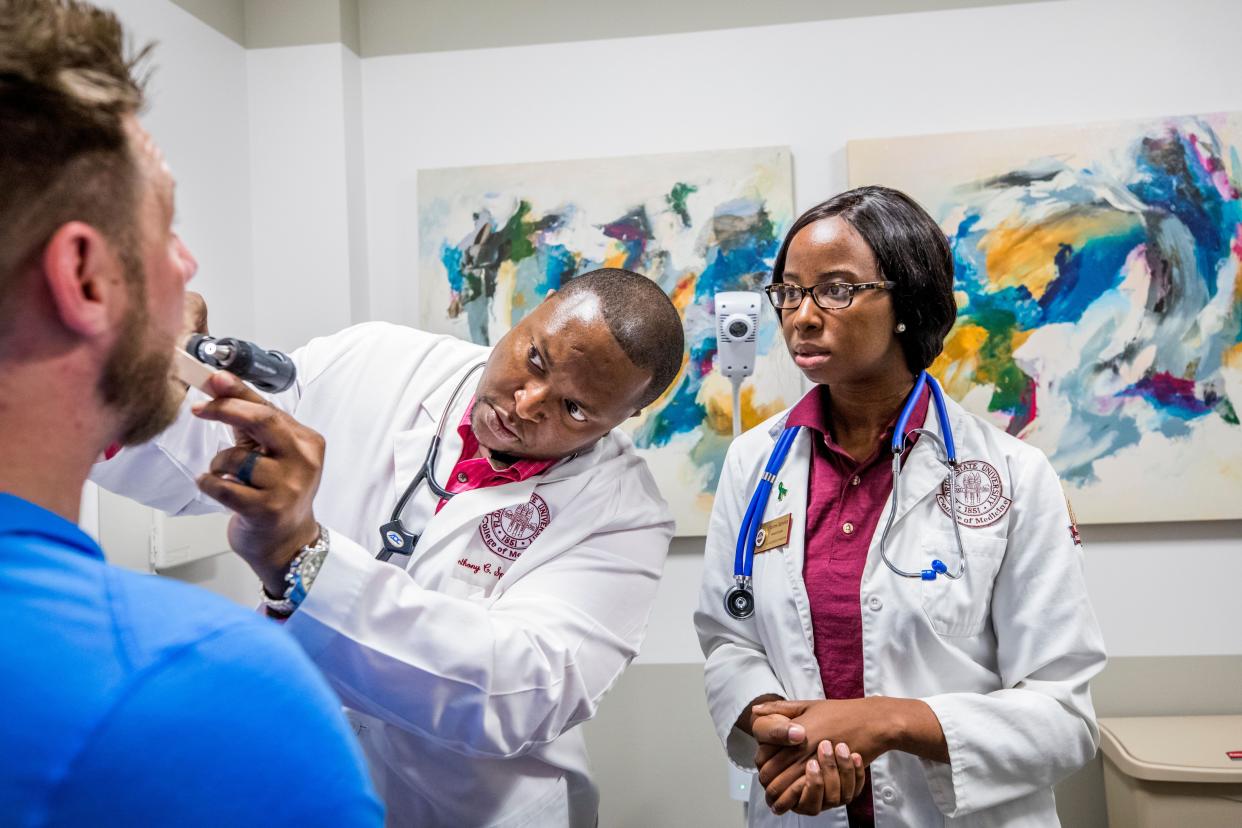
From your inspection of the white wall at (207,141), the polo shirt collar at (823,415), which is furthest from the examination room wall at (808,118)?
the polo shirt collar at (823,415)

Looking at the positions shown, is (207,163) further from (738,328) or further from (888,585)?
(888,585)

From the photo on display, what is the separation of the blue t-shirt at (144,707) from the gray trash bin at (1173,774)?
6.82 ft

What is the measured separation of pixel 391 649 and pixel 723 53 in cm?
217

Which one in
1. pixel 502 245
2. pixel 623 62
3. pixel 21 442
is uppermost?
pixel 623 62

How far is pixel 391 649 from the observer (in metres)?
1.00

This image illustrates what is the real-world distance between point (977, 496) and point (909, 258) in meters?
0.37

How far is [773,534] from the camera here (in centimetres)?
146

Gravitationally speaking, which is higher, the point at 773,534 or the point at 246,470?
the point at 246,470

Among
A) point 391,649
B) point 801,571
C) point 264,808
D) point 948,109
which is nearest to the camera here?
point 264,808

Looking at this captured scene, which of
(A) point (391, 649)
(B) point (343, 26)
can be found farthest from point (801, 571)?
(B) point (343, 26)

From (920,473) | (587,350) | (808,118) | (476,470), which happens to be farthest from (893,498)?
(808,118)

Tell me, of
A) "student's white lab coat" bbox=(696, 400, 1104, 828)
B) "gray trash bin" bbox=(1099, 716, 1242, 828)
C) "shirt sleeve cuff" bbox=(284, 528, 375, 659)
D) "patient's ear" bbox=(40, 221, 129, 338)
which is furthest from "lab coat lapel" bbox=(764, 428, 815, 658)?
"gray trash bin" bbox=(1099, 716, 1242, 828)

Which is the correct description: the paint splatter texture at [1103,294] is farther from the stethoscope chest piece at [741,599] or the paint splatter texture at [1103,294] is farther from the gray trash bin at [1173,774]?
the stethoscope chest piece at [741,599]

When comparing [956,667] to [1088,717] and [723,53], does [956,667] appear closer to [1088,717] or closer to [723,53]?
[1088,717]
